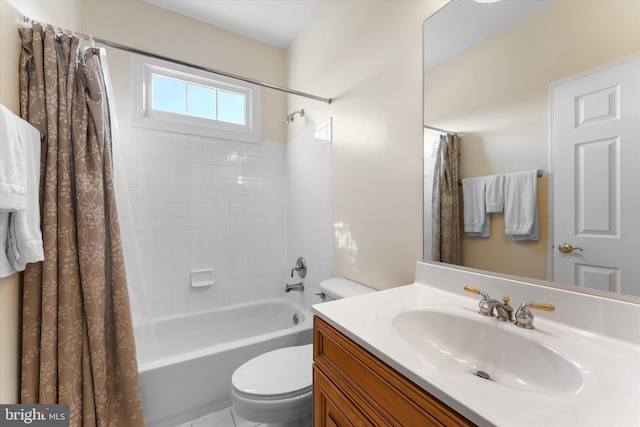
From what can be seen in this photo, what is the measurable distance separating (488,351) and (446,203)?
56 centimetres

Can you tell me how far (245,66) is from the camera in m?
2.34

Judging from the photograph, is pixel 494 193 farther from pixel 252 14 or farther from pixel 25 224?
pixel 252 14

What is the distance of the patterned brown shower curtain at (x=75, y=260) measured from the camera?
3.27 ft

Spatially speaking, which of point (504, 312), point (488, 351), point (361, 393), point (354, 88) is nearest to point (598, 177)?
point (504, 312)

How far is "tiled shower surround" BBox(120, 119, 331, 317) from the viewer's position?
1.93 meters

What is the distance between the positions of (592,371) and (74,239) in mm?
1700

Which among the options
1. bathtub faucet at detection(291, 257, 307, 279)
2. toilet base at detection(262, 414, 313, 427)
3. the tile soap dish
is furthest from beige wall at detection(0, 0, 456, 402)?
the tile soap dish

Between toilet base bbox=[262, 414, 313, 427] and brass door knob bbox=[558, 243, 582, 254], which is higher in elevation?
brass door knob bbox=[558, 243, 582, 254]

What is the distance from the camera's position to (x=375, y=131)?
1.39 m

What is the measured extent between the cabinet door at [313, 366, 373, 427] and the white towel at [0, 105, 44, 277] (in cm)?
105

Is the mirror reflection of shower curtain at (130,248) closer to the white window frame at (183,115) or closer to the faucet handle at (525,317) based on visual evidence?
the white window frame at (183,115)

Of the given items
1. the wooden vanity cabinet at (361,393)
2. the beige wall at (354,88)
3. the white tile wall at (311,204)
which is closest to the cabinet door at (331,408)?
the wooden vanity cabinet at (361,393)

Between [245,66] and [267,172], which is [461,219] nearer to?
[267,172]

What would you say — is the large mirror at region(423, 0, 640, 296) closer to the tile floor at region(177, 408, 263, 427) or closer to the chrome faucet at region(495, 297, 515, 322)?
the chrome faucet at region(495, 297, 515, 322)
